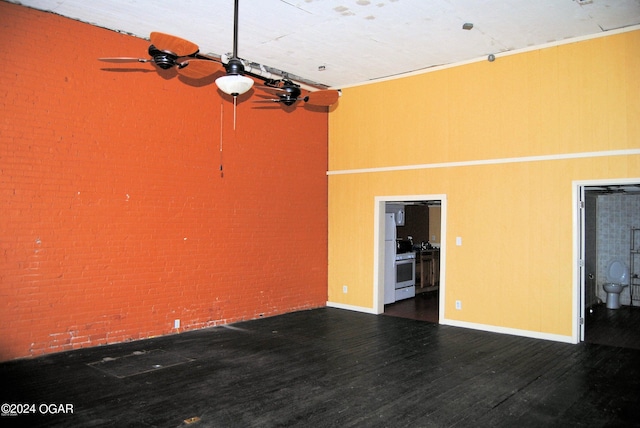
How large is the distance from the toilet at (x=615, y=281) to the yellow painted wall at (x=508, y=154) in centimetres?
331

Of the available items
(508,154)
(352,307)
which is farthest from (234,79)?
(352,307)

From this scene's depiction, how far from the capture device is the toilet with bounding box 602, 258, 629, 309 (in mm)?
8553

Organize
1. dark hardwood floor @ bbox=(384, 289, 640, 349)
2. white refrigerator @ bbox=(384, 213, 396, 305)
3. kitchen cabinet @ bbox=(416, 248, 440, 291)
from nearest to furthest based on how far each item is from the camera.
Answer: dark hardwood floor @ bbox=(384, 289, 640, 349) < white refrigerator @ bbox=(384, 213, 396, 305) < kitchen cabinet @ bbox=(416, 248, 440, 291)

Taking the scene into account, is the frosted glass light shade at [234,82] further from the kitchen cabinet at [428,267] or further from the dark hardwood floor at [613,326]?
the kitchen cabinet at [428,267]

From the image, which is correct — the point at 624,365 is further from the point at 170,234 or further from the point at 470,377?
the point at 170,234

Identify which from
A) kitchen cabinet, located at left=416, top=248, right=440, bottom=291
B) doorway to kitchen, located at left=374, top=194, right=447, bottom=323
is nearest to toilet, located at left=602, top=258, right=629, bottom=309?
doorway to kitchen, located at left=374, top=194, right=447, bottom=323

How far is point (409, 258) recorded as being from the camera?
30.8 ft

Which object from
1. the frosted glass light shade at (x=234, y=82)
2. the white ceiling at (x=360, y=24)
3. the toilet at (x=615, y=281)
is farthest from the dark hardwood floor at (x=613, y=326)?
the frosted glass light shade at (x=234, y=82)

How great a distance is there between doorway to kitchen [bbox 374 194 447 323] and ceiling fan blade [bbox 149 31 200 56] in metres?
4.62

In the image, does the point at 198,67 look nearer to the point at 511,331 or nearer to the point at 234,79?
the point at 234,79

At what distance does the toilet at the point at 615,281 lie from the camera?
8.55 m

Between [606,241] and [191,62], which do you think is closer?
[191,62]

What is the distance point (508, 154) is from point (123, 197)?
17.5 feet

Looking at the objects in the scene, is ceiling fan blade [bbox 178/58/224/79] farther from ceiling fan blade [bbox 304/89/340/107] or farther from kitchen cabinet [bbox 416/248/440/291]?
kitchen cabinet [bbox 416/248/440/291]
